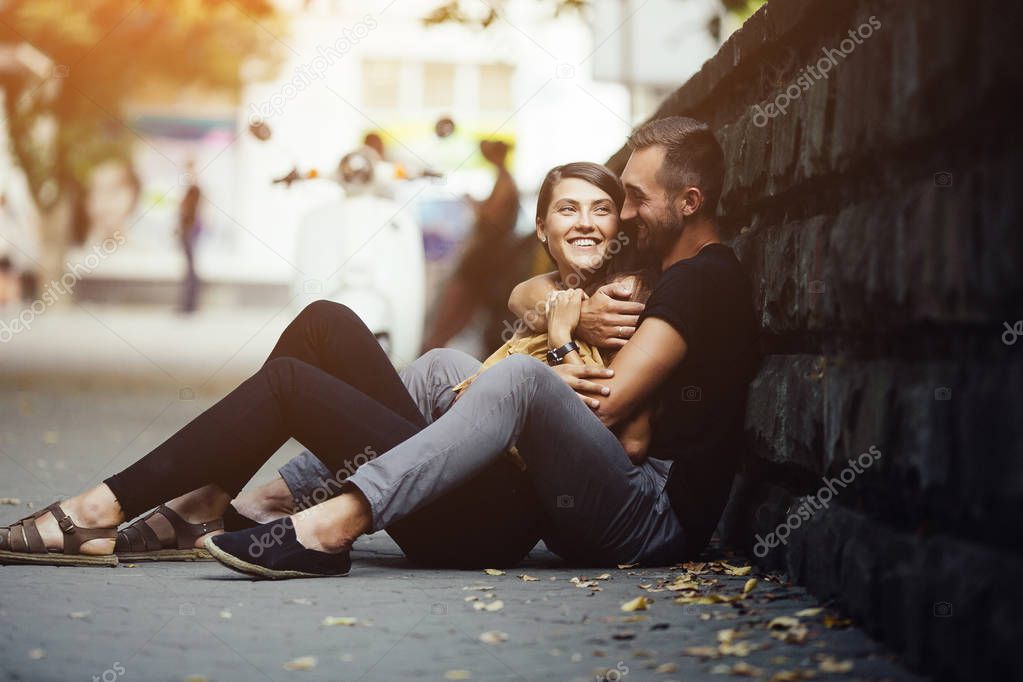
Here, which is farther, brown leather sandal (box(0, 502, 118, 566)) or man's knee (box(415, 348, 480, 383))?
man's knee (box(415, 348, 480, 383))

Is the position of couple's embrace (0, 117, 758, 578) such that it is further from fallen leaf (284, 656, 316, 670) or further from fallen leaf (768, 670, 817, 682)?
fallen leaf (768, 670, 817, 682)

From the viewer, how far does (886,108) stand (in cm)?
342

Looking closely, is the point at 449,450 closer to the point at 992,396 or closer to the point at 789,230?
the point at 789,230

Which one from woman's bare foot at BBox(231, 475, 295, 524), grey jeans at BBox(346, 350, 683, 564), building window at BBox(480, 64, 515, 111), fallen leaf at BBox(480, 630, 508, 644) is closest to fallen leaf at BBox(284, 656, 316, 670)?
fallen leaf at BBox(480, 630, 508, 644)

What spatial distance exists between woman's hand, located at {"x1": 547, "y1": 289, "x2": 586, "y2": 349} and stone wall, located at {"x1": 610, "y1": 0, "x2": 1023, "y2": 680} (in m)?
0.57

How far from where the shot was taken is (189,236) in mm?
25875

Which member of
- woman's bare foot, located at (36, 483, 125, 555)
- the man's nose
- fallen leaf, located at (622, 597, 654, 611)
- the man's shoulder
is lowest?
fallen leaf, located at (622, 597, 654, 611)

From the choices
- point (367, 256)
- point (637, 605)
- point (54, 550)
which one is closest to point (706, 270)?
point (637, 605)

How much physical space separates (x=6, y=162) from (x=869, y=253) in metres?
30.7

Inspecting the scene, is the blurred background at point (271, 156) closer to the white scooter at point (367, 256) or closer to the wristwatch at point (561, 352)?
the white scooter at point (367, 256)

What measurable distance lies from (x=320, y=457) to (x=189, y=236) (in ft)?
72.4

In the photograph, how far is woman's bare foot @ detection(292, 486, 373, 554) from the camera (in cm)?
408

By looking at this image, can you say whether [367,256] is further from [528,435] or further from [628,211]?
[528,435]

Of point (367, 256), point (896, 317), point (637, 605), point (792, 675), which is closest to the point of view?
point (792, 675)
